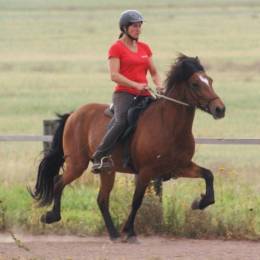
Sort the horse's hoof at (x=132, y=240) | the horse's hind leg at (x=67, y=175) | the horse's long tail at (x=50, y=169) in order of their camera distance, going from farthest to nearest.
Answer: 1. the horse's long tail at (x=50, y=169)
2. the horse's hind leg at (x=67, y=175)
3. the horse's hoof at (x=132, y=240)

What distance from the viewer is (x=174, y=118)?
39.1ft

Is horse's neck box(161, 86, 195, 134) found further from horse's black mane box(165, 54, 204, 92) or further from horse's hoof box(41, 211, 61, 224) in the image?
horse's hoof box(41, 211, 61, 224)

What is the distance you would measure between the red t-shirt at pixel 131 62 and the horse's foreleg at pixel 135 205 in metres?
0.95

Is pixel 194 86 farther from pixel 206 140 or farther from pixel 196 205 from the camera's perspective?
pixel 206 140

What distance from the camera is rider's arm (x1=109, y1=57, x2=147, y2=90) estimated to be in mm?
11930

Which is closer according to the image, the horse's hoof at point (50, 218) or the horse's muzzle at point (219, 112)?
the horse's muzzle at point (219, 112)

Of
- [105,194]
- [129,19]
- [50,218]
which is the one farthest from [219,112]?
[50,218]

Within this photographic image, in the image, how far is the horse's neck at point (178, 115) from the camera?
11.9m

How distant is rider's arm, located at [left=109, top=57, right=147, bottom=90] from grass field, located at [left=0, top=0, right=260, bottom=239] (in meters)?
0.66

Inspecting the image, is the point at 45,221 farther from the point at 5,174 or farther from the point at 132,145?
the point at 5,174

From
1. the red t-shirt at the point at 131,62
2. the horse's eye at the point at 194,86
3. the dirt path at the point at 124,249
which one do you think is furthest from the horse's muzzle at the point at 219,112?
the dirt path at the point at 124,249

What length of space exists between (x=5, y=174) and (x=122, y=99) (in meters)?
4.40

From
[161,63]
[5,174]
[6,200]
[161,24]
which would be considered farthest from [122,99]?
[161,24]

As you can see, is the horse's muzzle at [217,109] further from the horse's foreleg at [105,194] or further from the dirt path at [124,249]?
the horse's foreleg at [105,194]
